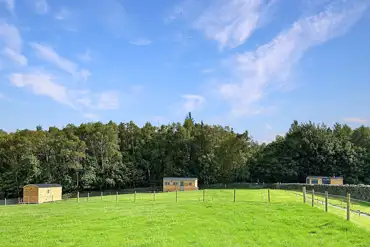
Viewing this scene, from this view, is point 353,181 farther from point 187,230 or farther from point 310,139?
point 187,230

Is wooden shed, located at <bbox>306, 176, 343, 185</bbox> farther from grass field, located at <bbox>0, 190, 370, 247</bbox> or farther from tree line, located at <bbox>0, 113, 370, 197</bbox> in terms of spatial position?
grass field, located at <bbox>0, 190, 370, 247</bbox>

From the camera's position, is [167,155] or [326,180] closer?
[326,180]

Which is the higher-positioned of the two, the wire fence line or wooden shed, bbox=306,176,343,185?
the wire fence line

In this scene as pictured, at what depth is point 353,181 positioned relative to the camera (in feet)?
182

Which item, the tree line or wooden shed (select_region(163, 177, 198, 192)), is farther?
the tree line

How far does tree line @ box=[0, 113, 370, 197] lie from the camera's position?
59438mm

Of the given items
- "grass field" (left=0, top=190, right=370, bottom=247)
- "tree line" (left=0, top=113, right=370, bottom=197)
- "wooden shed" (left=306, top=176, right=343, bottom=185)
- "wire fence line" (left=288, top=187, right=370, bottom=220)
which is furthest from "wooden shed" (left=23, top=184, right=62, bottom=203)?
"wooden shed" (left=306, top=176, right=343, bottom=185)

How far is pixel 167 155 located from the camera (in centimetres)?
6875

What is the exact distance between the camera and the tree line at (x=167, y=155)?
195 feet

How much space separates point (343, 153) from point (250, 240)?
51.3 meters

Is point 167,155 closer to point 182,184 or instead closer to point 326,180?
point 182,184

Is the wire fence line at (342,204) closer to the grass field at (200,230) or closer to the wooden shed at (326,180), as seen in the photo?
the grass field at (200,230)

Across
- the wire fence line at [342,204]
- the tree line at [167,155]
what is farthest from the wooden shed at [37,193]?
the wire fence line at [342,204]

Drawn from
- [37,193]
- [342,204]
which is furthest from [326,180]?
[37,193]
